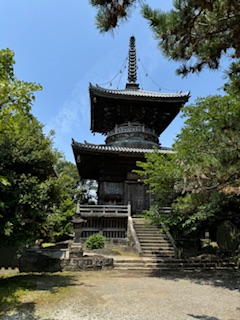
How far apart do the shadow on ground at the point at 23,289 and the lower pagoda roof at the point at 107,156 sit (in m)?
10.1

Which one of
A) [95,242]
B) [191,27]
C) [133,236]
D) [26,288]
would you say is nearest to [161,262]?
[133,236]

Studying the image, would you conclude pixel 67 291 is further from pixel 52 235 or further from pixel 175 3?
pixel 52 235

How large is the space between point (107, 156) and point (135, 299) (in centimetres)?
1382

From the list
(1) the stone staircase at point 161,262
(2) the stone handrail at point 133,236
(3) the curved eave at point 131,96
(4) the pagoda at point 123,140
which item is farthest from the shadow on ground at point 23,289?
(3) the curved eave at point 131,96

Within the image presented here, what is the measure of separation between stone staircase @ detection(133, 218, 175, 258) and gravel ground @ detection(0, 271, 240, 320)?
3890mm

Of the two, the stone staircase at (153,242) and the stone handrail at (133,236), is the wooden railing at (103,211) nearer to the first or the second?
the stone handrail at (133,236)

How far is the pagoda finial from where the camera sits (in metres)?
27.7

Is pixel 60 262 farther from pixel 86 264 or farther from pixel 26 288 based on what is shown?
pixel 26 288

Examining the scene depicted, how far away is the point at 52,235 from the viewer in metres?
22.2

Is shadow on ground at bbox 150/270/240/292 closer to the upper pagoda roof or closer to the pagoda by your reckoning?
the pagoda

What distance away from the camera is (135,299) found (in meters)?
6.92

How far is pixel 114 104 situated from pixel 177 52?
58.7 ft

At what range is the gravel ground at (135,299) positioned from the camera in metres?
5.61

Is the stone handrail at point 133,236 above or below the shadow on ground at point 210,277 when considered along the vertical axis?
above
